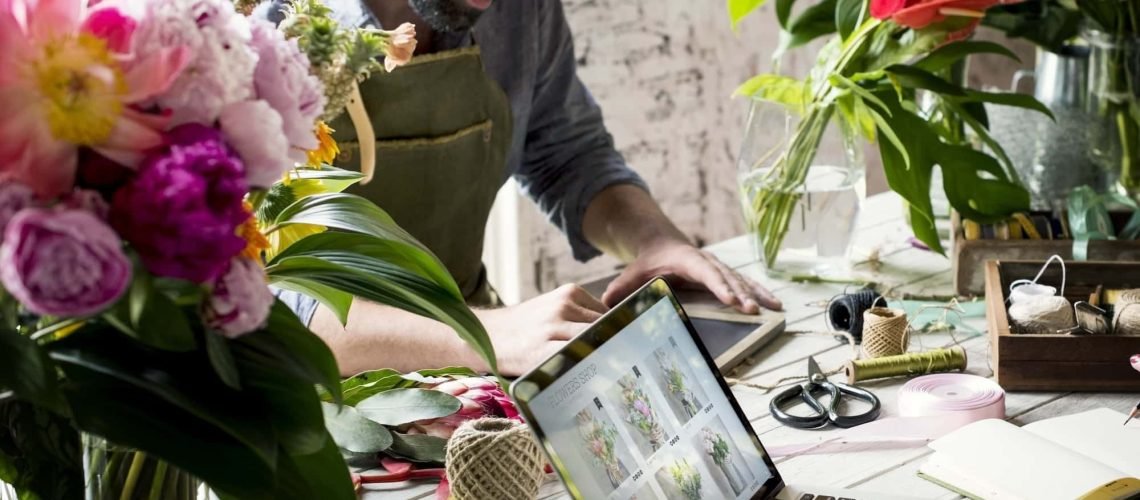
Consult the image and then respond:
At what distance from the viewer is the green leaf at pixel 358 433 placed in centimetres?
110

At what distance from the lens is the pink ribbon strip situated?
3.89 ft

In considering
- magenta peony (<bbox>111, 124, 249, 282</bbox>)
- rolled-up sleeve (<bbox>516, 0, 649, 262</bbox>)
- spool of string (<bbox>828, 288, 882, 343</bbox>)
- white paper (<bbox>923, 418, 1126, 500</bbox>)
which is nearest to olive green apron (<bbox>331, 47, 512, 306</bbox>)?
rolled-up sleeve (<bbox>516, 0, 649, 262</bbox>)

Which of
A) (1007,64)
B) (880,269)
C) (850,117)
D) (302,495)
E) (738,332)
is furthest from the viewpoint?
(1007,64)

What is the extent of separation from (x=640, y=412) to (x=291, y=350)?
35cm

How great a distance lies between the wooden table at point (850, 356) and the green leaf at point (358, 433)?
38 millimetres

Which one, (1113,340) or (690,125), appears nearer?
(1113,340)

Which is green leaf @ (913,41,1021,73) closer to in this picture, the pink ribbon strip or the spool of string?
the spool of string

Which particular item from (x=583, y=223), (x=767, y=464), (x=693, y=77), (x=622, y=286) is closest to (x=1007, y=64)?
(x=693, y=77)

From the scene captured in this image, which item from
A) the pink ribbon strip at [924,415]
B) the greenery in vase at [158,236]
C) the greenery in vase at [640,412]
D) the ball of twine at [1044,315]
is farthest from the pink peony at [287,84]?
the ball of twine at [1044,315]

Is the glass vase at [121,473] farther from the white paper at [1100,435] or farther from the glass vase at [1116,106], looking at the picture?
the glass vase at [1116,106]

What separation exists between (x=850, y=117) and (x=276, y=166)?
1.12m

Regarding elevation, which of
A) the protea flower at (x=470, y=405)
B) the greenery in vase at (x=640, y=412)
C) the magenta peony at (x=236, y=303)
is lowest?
the protea flower at (x=470, y=405)

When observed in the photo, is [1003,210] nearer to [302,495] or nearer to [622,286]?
[622,286]

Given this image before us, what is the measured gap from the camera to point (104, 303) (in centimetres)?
55
